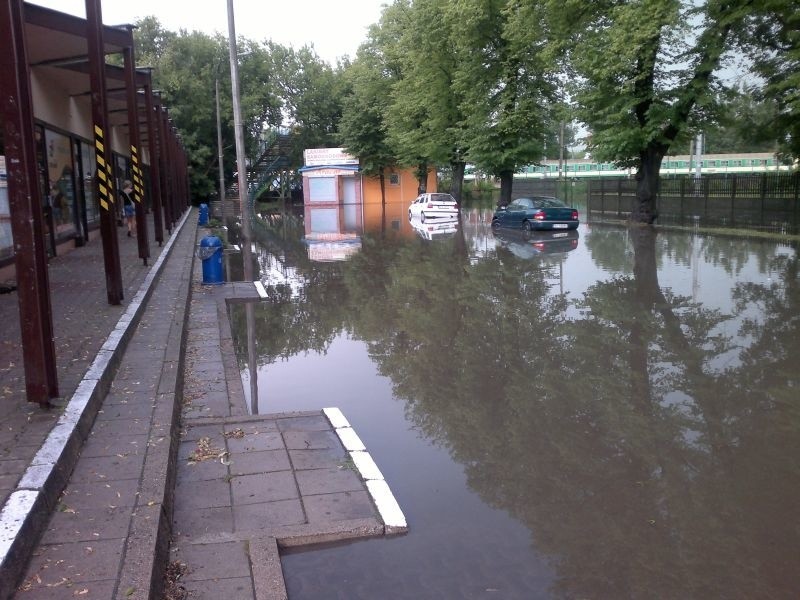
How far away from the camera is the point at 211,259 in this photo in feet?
46.5

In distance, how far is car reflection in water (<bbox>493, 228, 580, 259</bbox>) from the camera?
20.4m

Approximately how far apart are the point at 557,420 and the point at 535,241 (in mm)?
17855

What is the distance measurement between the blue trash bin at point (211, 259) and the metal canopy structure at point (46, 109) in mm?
1354

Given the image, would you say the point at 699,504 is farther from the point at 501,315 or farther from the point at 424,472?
the point at 501,315

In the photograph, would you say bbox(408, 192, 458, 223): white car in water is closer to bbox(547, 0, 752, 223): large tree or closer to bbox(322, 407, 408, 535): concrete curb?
bbox(547, 0, 752, 223): large tree

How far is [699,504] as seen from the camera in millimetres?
4707

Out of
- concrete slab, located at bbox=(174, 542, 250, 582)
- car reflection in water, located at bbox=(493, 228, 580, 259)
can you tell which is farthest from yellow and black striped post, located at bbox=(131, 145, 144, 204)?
concrete slab, located at bbox=(174, 542, 250, 582)

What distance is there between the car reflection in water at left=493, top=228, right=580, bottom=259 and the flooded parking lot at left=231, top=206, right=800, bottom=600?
18.3 ft

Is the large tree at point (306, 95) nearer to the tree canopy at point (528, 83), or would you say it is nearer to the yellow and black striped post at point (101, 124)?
the tree canopy at point (528, 83)

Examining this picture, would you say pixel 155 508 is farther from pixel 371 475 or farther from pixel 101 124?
pixel 101 124

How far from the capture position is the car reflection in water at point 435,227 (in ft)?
89.6

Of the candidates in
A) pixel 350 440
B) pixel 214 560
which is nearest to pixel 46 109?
pixel 350 440

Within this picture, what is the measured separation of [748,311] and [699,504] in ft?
23.3

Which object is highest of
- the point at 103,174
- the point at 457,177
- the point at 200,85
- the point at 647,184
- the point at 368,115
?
the point at 200,85
